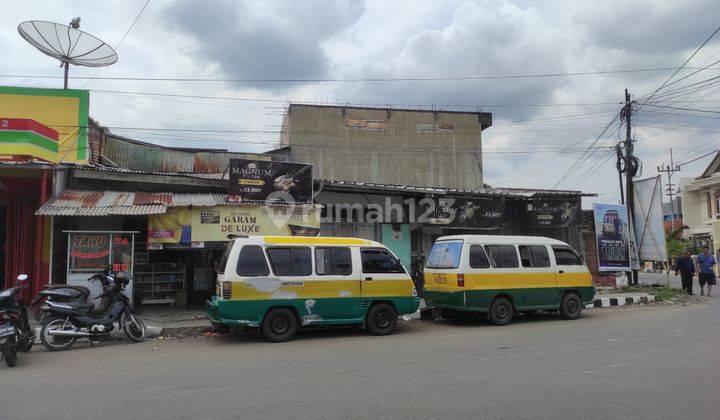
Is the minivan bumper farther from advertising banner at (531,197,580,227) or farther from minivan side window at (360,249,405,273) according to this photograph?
advertising banner at (531,197,580,227)

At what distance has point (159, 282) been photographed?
1430 cm

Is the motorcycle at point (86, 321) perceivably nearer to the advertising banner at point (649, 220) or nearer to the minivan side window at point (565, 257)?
the minivan side window at point (565, 257)

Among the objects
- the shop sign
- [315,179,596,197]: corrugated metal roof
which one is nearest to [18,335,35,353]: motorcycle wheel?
the shop sign

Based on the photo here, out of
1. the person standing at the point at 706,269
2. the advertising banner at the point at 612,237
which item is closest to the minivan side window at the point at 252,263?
the advertising banner at the point at 612,237

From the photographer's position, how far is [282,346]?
8.98m

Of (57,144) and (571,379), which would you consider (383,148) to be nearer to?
(57,144)

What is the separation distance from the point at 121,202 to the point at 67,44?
6.37 meters

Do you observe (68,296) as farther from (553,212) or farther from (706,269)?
(706,269)

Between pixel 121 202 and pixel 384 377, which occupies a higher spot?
pixel 121 202

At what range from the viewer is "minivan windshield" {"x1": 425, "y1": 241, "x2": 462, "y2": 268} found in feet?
37.5

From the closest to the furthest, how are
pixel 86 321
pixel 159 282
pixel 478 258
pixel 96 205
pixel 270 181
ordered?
pixel 86 321 < pixel 478 258 < pixel 96 205 < pixel 270 181 < pixel 159 282

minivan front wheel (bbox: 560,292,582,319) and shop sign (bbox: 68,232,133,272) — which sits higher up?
shop sign (bbox: 68,232,133,272)

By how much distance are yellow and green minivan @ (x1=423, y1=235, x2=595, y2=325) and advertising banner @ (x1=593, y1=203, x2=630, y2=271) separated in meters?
7.51

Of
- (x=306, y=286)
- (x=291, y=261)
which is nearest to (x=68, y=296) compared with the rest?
(x=291, y=261)
